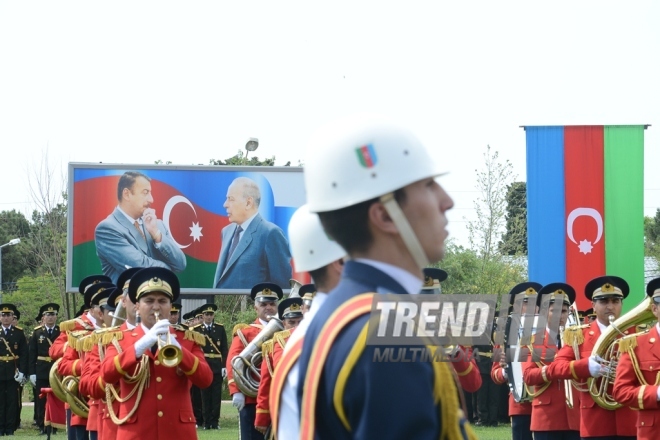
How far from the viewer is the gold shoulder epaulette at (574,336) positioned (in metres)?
10.1

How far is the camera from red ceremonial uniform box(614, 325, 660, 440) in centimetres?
809

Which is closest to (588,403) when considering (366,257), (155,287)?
(155,287)

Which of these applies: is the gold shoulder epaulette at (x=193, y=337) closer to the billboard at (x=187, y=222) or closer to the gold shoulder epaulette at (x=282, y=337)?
the gold shoulder epaulette at (x=282, y=337)

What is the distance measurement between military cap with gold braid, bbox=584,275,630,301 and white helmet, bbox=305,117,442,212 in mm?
8033

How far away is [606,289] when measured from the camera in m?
10.2

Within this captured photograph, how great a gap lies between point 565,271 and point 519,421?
4.96m

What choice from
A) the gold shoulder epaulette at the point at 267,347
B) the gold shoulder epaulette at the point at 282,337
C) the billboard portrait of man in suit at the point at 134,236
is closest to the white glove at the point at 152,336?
the gold shoulder epaulette at the point at 282,337

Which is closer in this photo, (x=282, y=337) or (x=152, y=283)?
(x=152, y=283)

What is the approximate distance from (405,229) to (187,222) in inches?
875

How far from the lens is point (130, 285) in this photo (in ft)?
26.2

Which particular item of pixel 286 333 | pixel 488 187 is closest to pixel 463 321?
pixel 286 333

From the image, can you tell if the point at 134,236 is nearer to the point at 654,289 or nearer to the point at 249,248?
the point at 249,248

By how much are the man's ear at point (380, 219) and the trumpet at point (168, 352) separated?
17.4 feet

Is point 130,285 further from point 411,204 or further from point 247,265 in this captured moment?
point 247,265
